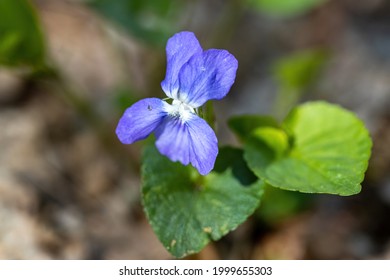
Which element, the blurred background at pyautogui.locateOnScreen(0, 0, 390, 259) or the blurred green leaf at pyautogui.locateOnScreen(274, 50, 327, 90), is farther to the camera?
the blurred green leaf at pyautogui.locateOnScreen(274, 50, 327, 90)

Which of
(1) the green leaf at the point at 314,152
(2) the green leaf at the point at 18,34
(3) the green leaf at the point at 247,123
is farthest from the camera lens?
(2) the green leaf at the point at 18,34

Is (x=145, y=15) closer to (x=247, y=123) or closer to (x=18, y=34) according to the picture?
(x=18, y=34)

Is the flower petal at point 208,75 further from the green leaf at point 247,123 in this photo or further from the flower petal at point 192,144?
the green leaf at point 247,123

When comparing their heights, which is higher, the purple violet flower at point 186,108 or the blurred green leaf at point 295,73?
the blurred green leaf at point 295,73

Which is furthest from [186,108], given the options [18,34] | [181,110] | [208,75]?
[18,34]

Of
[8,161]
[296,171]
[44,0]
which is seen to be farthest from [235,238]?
[44,0]

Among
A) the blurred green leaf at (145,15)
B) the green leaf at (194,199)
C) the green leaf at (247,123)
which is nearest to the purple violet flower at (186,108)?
the green leaf at (194,199)

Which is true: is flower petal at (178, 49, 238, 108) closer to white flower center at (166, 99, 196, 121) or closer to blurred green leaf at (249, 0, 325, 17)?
white flower center at (166, 99, 196, 121)

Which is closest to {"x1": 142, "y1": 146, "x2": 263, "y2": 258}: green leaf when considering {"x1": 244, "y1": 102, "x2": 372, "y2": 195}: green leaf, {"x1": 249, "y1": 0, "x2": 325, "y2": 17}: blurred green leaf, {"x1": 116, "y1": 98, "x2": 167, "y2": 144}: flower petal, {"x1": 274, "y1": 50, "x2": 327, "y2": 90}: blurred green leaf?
{"x1": 244, "y1": 102, "x2": 372, "y2": 195}: green leaf
